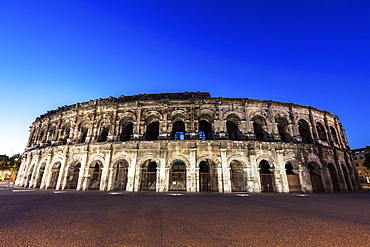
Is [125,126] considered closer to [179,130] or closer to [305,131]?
[179,130]

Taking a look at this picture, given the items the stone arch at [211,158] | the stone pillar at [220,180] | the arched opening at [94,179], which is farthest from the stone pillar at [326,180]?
the arched opening at [94,179]

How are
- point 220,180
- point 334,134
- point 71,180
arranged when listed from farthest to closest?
point 334,134, point 71,180, point 220,180

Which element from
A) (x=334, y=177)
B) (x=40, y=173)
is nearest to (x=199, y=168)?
(x=334, y=177)

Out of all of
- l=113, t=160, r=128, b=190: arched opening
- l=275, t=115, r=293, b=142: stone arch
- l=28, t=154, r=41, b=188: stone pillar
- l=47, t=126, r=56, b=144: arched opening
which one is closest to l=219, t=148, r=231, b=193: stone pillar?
l=275, t=115, r=293, b=142: stone arch

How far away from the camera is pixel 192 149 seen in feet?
47.4

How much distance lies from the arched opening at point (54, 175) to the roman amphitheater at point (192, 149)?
9 centimetres

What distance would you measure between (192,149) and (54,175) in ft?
53.4

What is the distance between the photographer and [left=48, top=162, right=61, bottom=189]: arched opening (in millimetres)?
17188

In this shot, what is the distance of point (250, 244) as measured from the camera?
301cm

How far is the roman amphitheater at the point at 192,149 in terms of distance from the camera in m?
14.6

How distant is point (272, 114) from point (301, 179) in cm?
680

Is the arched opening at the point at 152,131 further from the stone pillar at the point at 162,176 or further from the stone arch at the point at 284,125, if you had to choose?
the stone arch at the point at 284,125

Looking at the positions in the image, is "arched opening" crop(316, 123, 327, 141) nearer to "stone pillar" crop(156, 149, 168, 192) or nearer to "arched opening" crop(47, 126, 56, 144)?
"stone pillar" crop(156, 149, 168, 192)

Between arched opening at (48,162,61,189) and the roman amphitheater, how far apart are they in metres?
0.09
